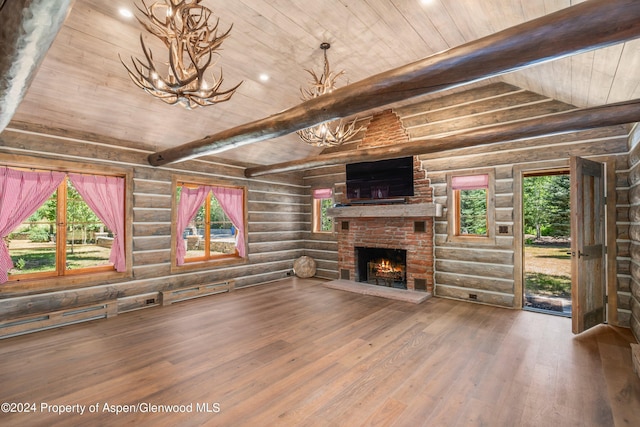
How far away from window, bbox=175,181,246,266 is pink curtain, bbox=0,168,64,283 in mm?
1902

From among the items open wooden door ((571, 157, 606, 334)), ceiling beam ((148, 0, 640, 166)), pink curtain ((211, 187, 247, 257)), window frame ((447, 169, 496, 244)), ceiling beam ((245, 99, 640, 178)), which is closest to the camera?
ceiling beam ((148, 0, 640, 166))

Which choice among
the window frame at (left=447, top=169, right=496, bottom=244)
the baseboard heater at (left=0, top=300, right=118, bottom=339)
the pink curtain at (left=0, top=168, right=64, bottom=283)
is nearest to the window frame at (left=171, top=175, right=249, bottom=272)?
the baseboard heater at (left=0, top=300, right=118, bottom=339)

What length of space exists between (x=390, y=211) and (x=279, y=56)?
3.38 metres

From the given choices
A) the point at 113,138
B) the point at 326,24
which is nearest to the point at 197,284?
the point at 113,138

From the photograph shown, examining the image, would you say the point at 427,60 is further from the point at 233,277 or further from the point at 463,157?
the point at 233,277

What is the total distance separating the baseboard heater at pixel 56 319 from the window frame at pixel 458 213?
5817 millimetres

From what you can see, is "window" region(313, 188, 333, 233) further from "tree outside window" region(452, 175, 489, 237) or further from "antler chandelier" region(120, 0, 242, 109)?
"antler chandelier" region(120, 0, 242, 109)

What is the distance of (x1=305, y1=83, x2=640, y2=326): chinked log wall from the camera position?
4.21 metres

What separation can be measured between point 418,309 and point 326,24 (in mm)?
4292

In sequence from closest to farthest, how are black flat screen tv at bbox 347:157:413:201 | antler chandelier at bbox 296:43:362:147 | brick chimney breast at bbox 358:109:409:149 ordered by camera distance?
antler chandelier at bbox 296:43:362:147
black flat screen tv at bbox 347:157:413:201
brick chimney breast at bbox 358:109:409:149

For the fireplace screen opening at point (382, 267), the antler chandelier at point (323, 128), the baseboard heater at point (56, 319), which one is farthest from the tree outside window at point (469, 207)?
the baseboard heater at point (56, 319)

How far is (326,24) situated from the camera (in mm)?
3369

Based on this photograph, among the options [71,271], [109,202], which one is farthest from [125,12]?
[71,271]

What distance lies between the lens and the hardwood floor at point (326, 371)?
228 centimetres
